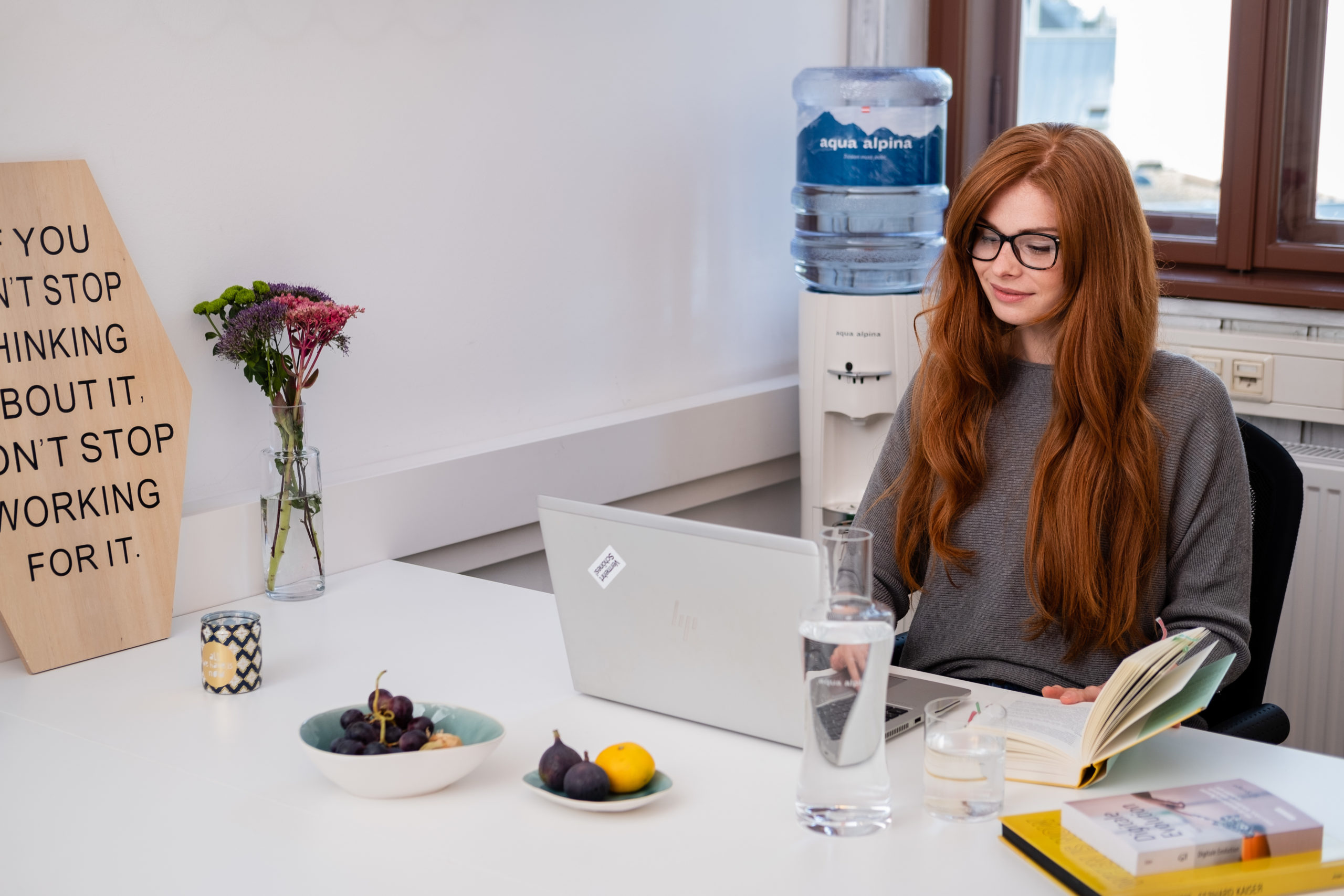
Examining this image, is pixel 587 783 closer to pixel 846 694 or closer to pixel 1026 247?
pixel 846 694

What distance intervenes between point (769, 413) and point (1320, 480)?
1.06 metres

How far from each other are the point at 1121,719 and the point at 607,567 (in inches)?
20.6

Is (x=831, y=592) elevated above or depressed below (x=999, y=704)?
above

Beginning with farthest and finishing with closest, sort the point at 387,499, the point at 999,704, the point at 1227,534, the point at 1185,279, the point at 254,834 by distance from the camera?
1. the point at 1185,279
2. the point at 387,499
3. the point at 1227,534
4. the point at 999,704
5. the point at 254,834

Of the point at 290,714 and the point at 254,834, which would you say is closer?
the point at 254,834

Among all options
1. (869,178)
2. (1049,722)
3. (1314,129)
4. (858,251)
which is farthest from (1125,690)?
(1314,129)

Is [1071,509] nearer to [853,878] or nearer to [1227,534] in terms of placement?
[1227,534]

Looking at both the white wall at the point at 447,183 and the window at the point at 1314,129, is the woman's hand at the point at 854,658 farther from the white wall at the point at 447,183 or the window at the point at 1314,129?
the window at the point at 1314,129

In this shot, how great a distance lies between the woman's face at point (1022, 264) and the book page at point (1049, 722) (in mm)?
507

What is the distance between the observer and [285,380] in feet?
5.97

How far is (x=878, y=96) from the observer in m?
2.73

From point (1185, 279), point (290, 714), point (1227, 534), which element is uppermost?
point (1185, 279)

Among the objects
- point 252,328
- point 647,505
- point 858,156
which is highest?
point 858,156

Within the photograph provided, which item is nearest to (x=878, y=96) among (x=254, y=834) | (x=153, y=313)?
(x=153, y=313)
